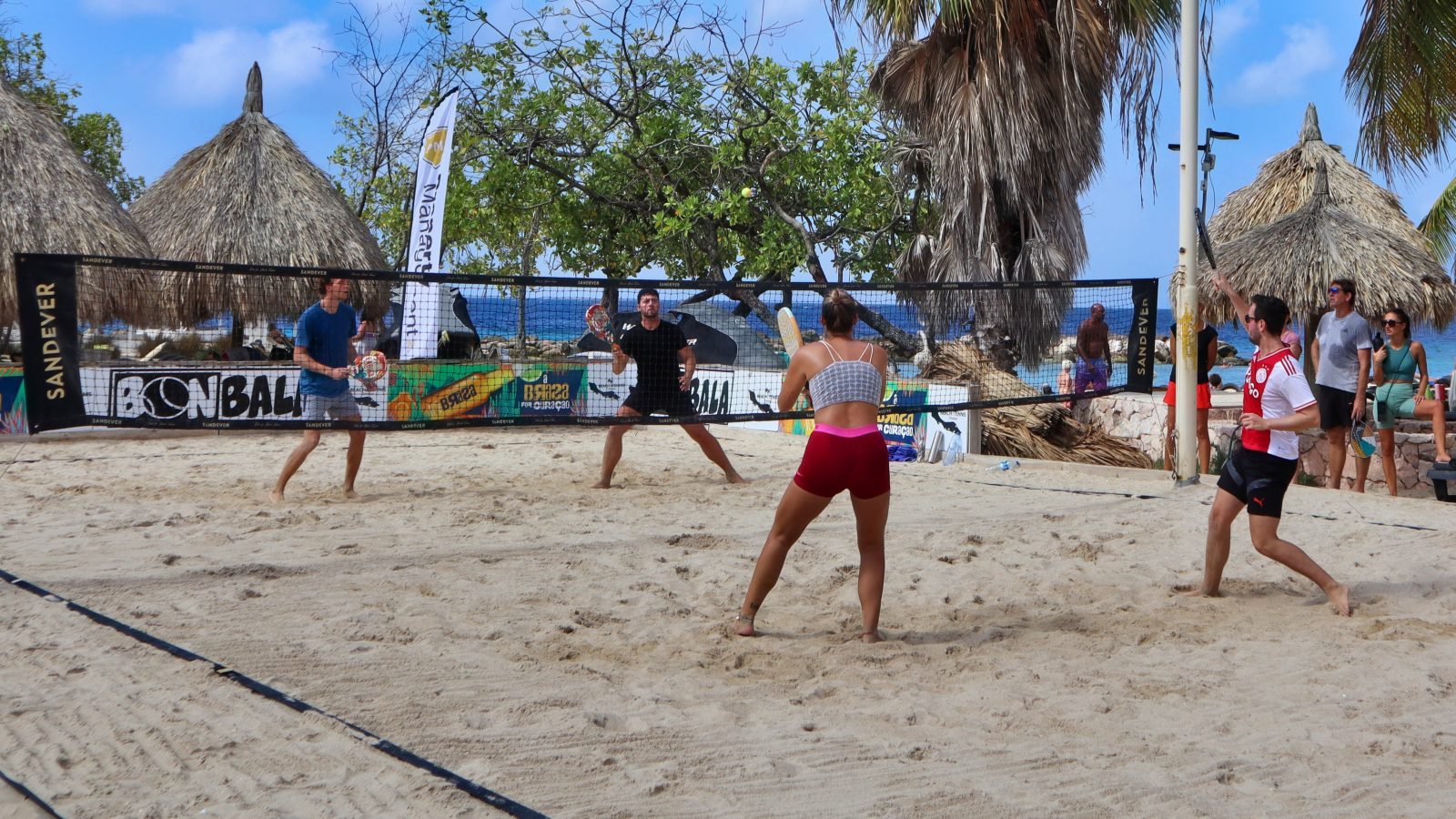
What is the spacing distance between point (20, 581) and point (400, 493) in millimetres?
3275

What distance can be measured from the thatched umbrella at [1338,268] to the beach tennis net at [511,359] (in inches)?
103

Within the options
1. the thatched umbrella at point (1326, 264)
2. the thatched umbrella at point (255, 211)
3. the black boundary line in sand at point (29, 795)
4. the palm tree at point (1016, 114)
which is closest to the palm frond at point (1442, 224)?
the thatched umbrella at point (1326, 264)

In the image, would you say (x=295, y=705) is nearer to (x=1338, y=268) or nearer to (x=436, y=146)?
(x=436, y=146)

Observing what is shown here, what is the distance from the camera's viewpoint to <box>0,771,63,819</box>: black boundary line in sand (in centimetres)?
310

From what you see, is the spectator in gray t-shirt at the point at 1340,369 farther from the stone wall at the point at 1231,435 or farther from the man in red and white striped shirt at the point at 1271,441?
the man in red and white striped shirt at the point at 1271,441

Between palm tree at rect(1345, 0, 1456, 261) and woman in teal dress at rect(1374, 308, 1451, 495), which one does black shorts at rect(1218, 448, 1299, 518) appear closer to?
woman in teal dress at rect(1374, 308, 1451, 495)

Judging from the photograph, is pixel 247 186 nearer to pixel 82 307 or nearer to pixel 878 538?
pixel 82 307

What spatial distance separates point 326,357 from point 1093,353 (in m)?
6.22

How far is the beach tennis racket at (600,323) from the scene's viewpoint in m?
9.49

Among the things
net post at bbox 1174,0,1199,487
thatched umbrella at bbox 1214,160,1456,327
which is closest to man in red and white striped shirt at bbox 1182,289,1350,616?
net post at bbox 1174,0,1199,487

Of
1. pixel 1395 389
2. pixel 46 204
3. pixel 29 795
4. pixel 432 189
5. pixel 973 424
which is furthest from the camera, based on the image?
pixel 432 189

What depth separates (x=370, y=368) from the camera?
866cm

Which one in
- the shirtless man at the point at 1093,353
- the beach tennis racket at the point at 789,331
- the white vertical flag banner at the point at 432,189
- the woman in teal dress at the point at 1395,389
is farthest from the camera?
the white vertical flag banner at the point at 432,189

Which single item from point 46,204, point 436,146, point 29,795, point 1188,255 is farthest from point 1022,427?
point 46,204
